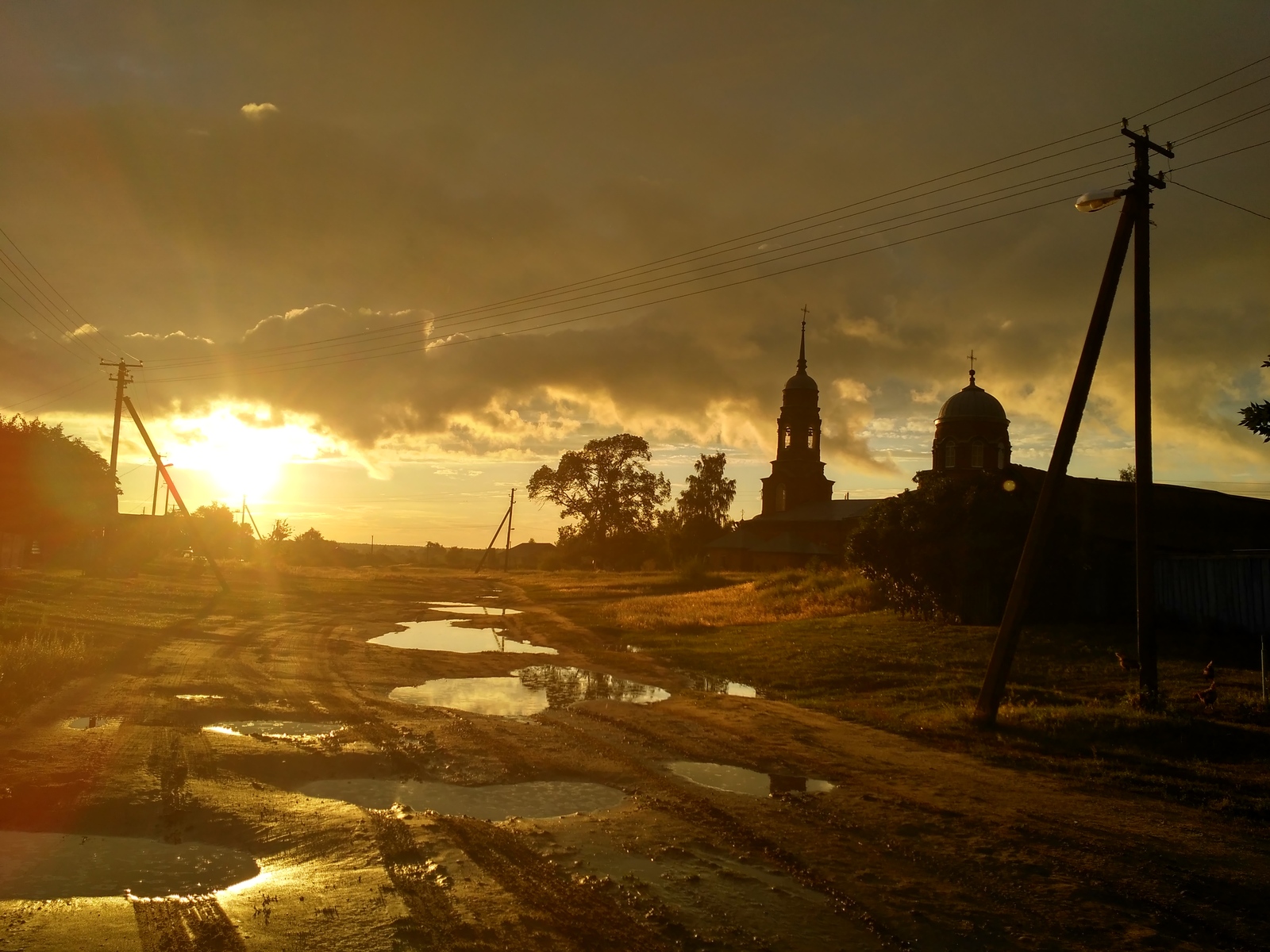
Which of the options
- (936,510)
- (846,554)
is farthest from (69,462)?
(936,510)

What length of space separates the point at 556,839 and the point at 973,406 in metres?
57.9

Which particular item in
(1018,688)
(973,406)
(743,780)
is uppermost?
(973,406)

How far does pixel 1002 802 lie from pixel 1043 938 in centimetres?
334

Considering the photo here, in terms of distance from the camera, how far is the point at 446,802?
798 cm

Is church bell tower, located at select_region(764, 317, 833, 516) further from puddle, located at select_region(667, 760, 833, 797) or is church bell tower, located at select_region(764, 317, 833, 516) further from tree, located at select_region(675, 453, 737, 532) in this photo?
puddle, located at select_region(667, 760, 833, 797)

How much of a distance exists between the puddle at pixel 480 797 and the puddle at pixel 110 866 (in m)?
1.58

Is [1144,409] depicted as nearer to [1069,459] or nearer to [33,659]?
[1069,459]

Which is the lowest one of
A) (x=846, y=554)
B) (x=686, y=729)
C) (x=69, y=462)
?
(x=686, y=729)

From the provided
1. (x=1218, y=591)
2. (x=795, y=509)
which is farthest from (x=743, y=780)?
(x=795, y=509)

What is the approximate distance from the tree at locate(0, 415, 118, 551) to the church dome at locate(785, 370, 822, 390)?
51.9 m

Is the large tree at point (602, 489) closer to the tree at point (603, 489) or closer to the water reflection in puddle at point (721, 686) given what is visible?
the tree at point (603, 489)

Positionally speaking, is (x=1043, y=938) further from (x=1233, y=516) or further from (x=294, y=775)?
(x=1233, y=516)

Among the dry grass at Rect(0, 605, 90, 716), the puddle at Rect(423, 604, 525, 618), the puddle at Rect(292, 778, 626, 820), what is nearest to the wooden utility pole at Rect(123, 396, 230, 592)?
the puddle at Rect(423, 604, 525, 618)

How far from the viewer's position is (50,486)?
49.2 metres
